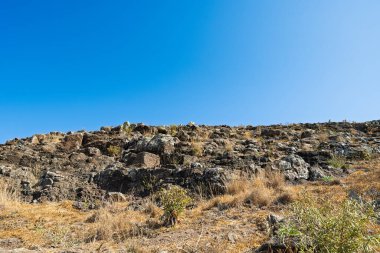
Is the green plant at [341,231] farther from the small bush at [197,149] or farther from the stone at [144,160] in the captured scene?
the small bush at [197,149]

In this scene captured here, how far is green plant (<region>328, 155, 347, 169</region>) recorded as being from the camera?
10.7 meters

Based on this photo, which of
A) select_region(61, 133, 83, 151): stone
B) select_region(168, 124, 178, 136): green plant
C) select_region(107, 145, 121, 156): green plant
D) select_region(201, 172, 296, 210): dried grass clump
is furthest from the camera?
select_region(168, 124, 178, 136): green plant

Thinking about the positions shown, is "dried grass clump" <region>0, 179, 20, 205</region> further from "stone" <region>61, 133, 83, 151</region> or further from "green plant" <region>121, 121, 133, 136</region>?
"green plant" <region>121, 121, 133, 136</region>

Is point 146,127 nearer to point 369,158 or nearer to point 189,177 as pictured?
point 189,177

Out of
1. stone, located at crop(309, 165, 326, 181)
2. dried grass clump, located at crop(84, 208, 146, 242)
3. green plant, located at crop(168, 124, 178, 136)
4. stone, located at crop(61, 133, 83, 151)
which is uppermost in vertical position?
green plant, located at crop(168, 124, 178, 136)

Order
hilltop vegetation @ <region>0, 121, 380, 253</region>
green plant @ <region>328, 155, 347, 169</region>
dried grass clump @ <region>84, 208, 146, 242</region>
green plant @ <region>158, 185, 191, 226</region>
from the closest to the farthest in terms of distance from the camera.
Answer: hilltop vegetation @ <region>0, 121, 380, 253</region>
dried grass clump @ <region>84, 208, 146, 242</region>
green plant @ <region>158, 185, 191, 226</region>
green plant @ <region>328, 155, 347, 169</region>

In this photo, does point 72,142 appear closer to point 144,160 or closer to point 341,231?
point 144,160

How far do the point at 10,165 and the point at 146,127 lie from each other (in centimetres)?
757

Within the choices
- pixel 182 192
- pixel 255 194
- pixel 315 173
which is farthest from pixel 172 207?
pixel 315 173

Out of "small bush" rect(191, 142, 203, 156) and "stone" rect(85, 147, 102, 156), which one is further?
"stone" rect(85, 147, 102, 156)

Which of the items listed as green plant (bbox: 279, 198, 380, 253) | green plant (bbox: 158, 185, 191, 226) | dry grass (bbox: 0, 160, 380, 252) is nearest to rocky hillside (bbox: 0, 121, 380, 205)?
dry grass (bbox: 0, 160, 380, 252)

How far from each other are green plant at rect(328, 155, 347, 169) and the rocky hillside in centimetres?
5

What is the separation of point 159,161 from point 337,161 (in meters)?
6.10

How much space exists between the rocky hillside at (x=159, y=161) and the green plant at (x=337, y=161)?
0.05 meters
